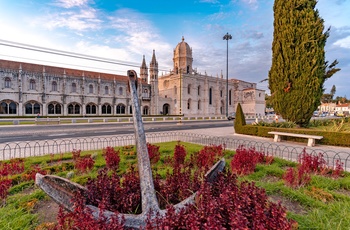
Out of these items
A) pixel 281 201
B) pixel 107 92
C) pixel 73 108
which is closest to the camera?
pixel 281 201

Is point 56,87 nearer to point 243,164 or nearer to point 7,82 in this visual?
point 7,82

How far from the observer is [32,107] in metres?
36.7

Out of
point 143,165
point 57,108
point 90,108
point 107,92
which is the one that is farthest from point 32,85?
point 143,165

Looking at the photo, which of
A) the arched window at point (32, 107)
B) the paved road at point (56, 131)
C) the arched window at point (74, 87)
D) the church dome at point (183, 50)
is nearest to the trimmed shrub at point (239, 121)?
the paved road at point (56, 131)

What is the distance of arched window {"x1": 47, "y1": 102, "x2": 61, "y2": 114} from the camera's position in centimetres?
3841

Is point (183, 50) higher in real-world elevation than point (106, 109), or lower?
higher

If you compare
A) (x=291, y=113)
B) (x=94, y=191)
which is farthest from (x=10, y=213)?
(x=291, y=113)

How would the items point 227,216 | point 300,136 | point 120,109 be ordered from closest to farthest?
1. point 227,216
2. point 300,136
3. point 120,109

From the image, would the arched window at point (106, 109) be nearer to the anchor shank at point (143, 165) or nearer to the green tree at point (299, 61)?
the green tree at point (299, 61)

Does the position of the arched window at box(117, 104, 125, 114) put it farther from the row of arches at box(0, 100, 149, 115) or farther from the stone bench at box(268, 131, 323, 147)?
the stone bench at box(268, 131, 323, 147)

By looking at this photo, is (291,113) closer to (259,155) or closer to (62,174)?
(259,155)

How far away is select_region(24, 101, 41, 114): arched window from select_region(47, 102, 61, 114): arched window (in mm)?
1771

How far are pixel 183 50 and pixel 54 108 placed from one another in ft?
130

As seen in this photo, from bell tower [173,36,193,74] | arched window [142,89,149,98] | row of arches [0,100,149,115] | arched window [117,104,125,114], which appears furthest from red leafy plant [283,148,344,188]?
bell tower [173,36,193,74]
